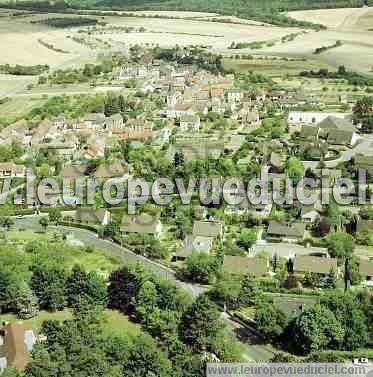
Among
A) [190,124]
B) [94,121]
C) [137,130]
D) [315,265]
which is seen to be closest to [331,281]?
[315,265]

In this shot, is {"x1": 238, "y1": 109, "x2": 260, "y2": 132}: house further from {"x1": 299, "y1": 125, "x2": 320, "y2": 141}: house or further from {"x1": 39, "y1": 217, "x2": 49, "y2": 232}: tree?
{"x1": 39, "y1": 217, "x2": 49, "y2": 232}: tree

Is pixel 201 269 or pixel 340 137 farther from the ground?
pixel 340 137

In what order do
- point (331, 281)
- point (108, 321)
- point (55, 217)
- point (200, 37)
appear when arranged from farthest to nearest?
point (200, 37), point (55, 217), point (331, 281), point (108, 321)

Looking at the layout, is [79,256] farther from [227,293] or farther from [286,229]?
[286,229]

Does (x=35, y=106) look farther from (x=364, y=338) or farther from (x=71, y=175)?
(x=364, y=338)

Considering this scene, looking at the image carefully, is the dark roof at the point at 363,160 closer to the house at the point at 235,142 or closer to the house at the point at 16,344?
the house at the point at 235,142

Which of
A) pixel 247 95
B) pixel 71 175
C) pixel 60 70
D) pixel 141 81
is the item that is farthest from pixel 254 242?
pixel 60 70
